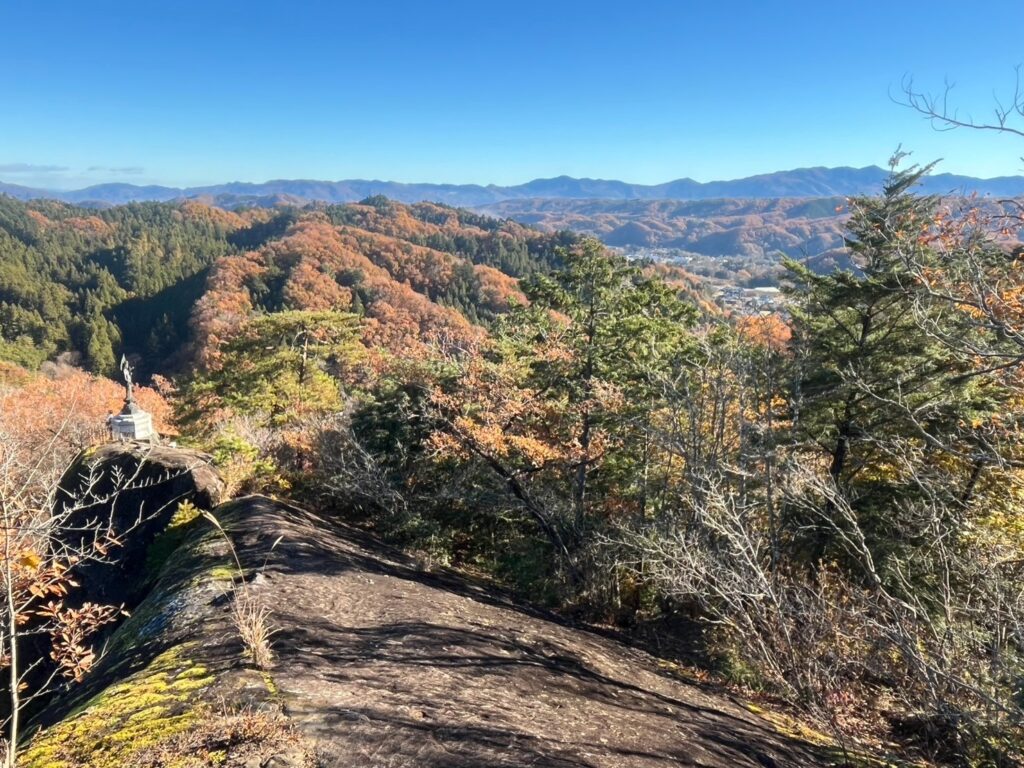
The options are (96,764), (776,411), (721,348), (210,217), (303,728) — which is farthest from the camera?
(210,217)

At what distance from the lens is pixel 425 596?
295 inches

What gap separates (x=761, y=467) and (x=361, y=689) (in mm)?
8566

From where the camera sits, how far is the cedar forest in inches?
229

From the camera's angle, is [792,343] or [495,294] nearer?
[792,343]

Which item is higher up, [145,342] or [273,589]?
[273,589]

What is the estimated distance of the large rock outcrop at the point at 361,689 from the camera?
365 centimetres

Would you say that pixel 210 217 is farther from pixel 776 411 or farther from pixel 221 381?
pixel 776 411

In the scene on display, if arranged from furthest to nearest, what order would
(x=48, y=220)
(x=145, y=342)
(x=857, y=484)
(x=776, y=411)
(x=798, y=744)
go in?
(x=48, y=220) < (x=145, y=342) < (x=776, y=411) < (x=857, y=484) < (x=798, y=744)

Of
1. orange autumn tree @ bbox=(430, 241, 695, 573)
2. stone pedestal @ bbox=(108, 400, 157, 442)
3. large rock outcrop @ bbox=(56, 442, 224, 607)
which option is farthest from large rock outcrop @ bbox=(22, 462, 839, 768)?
stone pedestal @ bbox=(108, 400, 157, 442)

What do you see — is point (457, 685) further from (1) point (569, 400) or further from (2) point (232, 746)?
(1) point (569, 400)

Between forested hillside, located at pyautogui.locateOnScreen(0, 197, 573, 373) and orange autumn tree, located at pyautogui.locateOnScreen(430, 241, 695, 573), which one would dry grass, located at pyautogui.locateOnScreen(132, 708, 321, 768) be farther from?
forested hillside, located at pyautogui.locateOnScreen(0, 197, 573, 373)

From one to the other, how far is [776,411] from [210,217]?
19401 cm

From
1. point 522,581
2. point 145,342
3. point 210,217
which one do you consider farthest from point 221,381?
point 210,217

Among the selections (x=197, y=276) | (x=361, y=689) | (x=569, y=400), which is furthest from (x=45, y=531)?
(x=197, y=276)
